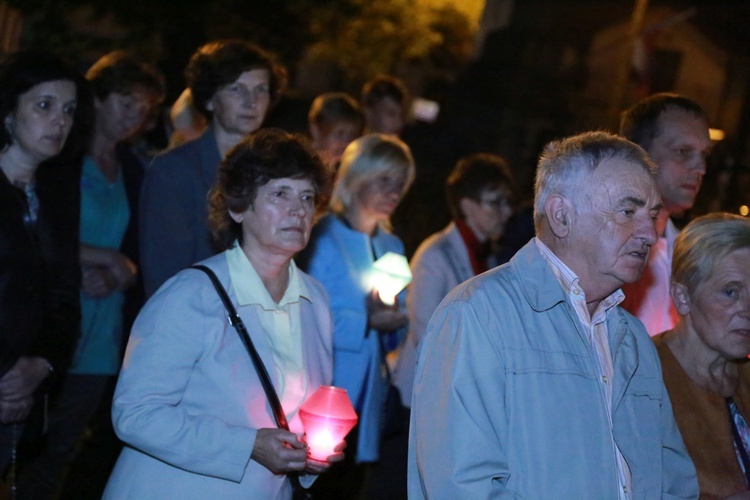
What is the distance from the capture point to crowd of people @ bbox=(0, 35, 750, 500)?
2783 millimetres

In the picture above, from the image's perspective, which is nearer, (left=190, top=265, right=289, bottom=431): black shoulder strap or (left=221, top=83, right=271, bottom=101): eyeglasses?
(left=190, top=265, right=289, bottom=431): black shoulder strap

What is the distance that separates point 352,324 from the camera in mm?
4973

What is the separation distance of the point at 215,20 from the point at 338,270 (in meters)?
9.84

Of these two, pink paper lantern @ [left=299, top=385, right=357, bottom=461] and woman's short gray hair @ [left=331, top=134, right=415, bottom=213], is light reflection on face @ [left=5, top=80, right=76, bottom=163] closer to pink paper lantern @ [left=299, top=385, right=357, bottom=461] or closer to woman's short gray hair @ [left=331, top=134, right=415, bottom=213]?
woman's short gray hair @ [left=331, top=134, right=415, bottom=213]

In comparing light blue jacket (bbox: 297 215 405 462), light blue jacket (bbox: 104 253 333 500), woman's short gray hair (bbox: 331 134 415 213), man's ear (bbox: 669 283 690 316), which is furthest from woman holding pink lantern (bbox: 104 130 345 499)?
woman's short gray hair (bbox: 331 134 415 213)

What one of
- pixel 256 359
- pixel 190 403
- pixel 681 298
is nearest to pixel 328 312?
→ pixel 256 359

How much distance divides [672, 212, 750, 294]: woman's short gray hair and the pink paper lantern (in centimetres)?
147

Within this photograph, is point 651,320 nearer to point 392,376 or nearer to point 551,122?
point 392,376

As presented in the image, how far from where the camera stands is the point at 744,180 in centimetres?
930

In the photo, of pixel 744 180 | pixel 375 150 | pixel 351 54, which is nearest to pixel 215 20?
pixel 351 54

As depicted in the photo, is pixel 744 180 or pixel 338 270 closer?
pixel 338 270

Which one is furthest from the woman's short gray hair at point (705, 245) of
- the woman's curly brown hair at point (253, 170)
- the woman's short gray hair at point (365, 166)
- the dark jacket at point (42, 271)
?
the dark jacket at point (42, 271)

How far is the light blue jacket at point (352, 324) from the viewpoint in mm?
4969

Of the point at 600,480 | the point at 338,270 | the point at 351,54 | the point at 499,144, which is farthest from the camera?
the point at 351,54
